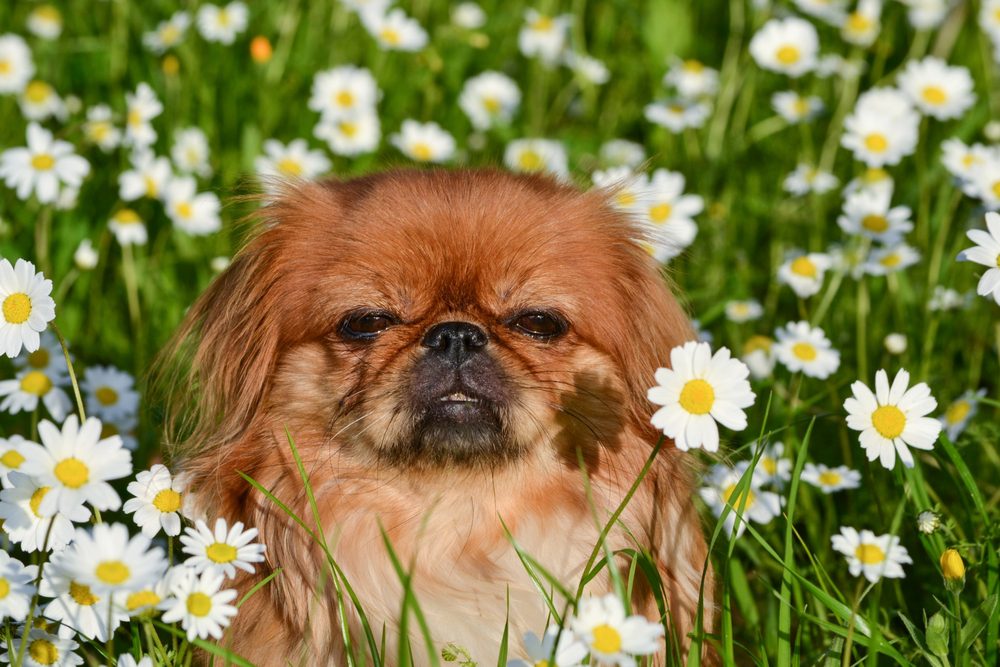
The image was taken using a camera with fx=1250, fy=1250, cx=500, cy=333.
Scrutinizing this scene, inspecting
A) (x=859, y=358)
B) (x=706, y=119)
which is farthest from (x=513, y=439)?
(x=706, y=119)

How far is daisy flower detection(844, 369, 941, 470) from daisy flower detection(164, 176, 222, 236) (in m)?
2.16

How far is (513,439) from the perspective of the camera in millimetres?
2361

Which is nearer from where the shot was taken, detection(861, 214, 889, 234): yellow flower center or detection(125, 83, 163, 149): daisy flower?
detection(861, 214, 889, 234): yellow flower center

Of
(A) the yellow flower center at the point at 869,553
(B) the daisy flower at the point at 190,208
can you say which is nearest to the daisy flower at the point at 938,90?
(A) the yellow flower center at the point at 869,553

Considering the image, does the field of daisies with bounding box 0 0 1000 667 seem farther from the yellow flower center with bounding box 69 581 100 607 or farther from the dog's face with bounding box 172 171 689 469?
the dog's face with bounding box 172 171 689 469

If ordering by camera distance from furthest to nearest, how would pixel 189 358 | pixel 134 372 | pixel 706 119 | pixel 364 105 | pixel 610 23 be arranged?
pixel 610 23
pixel 706 119
pixel 364 105
pixel 134 372
pixel 189 358

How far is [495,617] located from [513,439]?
341mm

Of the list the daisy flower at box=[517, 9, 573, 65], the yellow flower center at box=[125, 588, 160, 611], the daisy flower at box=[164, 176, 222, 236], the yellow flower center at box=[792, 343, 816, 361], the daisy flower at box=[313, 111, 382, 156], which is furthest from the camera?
the daisy flower at box=[517, 9, 573, 65]

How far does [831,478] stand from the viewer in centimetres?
269

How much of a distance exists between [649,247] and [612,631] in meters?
1.44

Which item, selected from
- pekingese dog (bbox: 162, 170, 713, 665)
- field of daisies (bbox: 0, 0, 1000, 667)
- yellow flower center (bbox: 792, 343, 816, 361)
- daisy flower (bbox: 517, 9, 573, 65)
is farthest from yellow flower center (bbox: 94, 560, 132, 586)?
daisy flower (bbox: 517, 9, 573, 65)

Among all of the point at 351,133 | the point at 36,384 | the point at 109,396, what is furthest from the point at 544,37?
the point at 36,384

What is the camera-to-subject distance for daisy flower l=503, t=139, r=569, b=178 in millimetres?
4188

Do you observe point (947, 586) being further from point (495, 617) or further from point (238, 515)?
point (238, 515)
